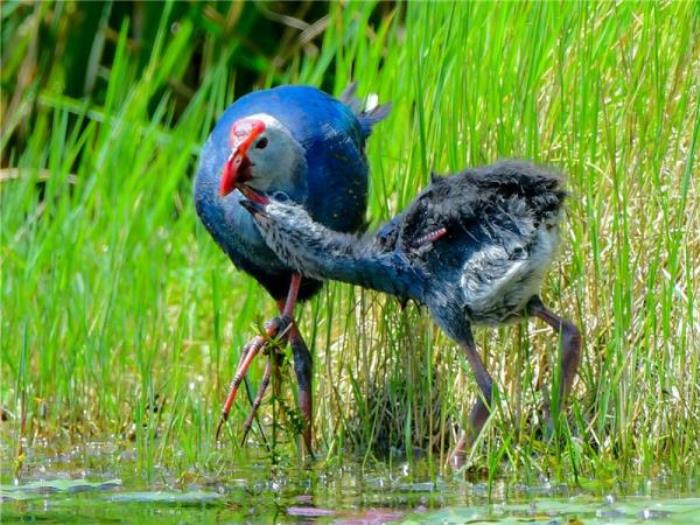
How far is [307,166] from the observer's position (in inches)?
195

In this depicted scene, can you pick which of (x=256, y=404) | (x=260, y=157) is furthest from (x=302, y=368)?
(x=260, y=157)

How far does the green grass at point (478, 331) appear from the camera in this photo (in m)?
4.22

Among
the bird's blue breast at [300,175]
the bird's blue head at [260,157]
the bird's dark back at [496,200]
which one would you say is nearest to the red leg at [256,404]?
the bird's blue breast at [300,175]

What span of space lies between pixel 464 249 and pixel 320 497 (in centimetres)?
76

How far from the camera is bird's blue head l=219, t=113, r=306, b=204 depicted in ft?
15.0

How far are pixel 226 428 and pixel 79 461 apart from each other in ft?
1.53

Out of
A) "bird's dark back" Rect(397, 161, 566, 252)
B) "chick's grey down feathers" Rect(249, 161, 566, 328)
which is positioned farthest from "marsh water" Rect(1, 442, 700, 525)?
"bird's dark back" Rect(397, 161, 566, 252)

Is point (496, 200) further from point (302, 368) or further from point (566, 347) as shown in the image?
point (302, 368)

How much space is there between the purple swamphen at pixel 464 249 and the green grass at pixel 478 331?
0.20 m

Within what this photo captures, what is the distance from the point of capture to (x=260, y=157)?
15.4 ft

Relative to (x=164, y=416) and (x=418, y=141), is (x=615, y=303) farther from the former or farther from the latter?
(x=164, y=416)

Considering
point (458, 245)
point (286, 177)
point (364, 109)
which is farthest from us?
point (364, 109)

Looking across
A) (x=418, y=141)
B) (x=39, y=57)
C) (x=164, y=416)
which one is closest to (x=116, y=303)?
(x=164, y=416)

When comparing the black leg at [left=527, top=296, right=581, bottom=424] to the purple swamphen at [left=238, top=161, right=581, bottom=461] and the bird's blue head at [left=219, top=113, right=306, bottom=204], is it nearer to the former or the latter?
the purple swamphen at [left=238, top=161, right=581, bottom=461]
